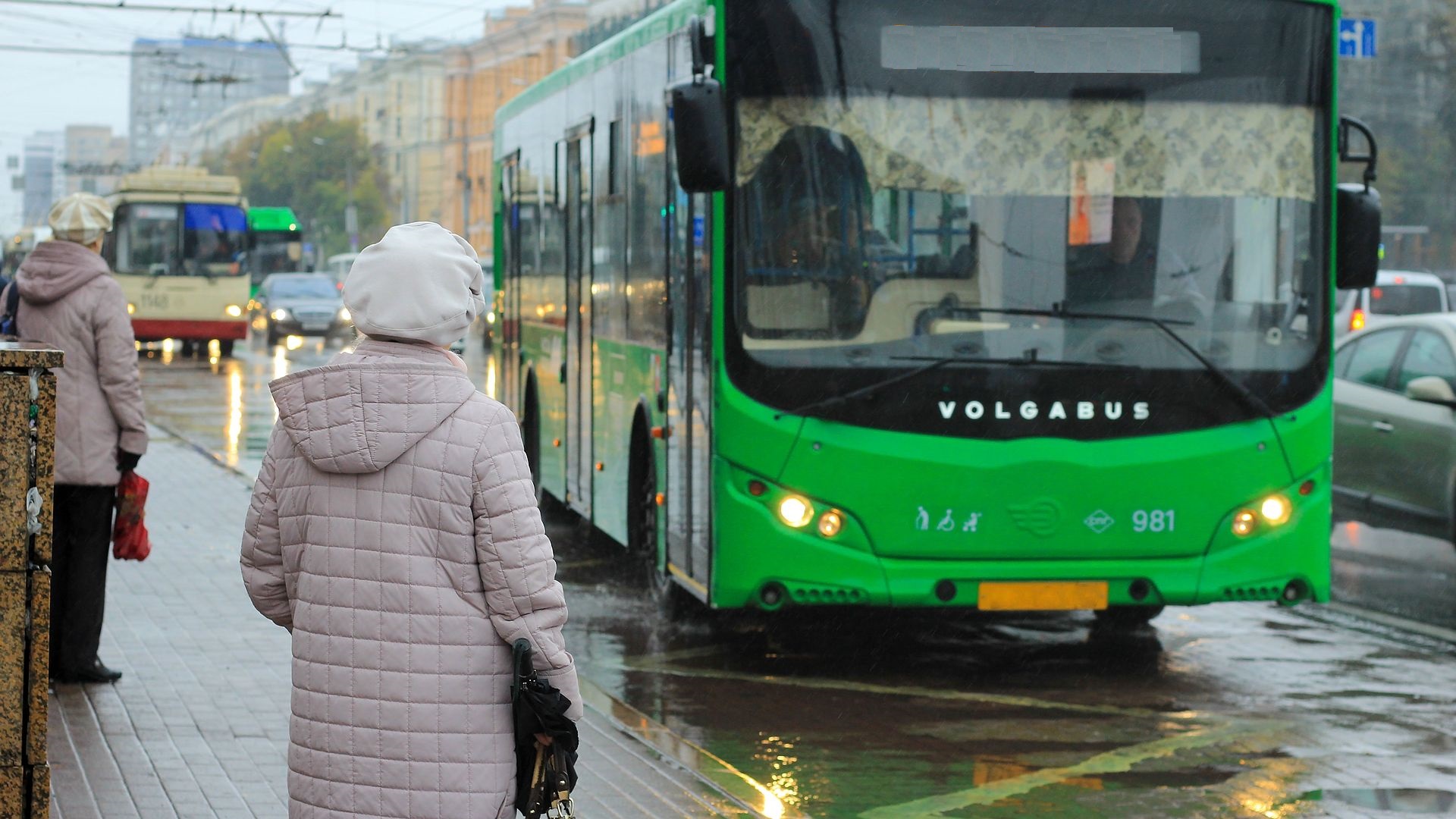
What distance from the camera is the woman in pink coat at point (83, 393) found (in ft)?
26.0

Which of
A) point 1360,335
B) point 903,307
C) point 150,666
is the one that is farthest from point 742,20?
point 1360,335

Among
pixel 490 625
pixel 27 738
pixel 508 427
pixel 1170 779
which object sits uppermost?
pixel 508 427

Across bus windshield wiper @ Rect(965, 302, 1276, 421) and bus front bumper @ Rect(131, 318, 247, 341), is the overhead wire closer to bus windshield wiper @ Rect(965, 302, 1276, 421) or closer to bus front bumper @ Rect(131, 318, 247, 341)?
bus front bumper @ Rect(131, 318, 247, 341)

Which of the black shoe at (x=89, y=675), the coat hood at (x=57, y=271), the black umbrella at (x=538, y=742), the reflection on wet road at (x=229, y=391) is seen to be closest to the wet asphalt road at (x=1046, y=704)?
the black shoe at (x=89, y=675)

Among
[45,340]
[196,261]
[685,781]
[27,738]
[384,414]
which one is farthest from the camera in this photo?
[196,261]

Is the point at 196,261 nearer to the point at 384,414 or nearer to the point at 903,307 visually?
the point at 903,307

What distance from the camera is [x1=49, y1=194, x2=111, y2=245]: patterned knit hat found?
8.10 meters

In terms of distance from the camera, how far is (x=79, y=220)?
26.6 ft

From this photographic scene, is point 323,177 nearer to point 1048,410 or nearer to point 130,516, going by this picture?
point 1048,410

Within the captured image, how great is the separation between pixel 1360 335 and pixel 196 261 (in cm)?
3103

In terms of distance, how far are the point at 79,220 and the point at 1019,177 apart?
3604 mm

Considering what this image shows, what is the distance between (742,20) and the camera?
8.73m

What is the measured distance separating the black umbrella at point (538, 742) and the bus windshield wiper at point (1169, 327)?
17.0 feet

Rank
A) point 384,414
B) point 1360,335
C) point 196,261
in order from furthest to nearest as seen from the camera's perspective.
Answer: point 196,261 < point 1360,335 < point 384,414
